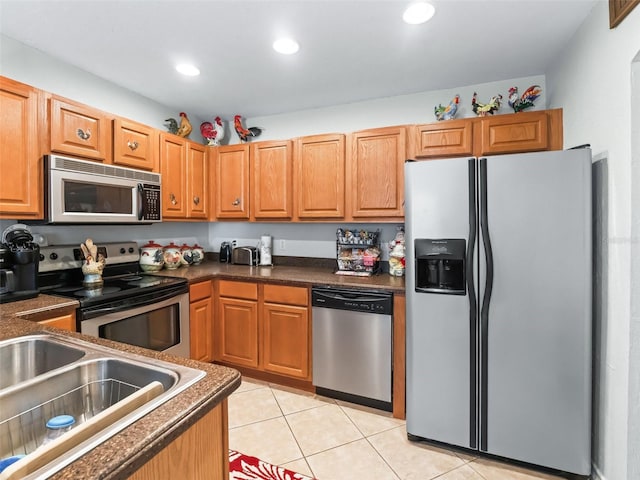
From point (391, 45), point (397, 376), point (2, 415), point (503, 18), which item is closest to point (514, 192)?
point (503, 18)

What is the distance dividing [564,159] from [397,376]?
63.3 inches

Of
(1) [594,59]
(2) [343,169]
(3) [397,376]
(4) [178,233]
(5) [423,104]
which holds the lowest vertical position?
(3) [397,376]

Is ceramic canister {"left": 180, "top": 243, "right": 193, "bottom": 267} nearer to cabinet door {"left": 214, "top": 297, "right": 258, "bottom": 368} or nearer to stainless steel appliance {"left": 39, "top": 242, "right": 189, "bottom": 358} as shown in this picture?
stainless steel appliance {"left": 39, "top": 242, "right": 189, "bottom": 358}

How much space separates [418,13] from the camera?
5.85 ft

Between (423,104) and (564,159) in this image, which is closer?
(564,159)

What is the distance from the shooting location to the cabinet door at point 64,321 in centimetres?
176

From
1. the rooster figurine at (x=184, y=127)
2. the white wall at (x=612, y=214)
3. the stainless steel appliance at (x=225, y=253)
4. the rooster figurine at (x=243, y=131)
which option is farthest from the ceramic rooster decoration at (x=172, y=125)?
the white wall at (x=612, y=214)

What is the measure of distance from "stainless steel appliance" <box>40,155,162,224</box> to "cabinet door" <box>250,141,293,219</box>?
2.71 feet

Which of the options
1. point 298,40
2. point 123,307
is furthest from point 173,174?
point 298,40

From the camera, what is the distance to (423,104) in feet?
9.29

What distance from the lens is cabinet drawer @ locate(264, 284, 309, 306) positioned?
8.38 ft

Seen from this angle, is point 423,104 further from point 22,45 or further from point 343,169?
point 22,45

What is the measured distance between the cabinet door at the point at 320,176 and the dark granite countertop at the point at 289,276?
51 centimetres

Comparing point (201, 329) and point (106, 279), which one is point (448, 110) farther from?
point (106, 279)
